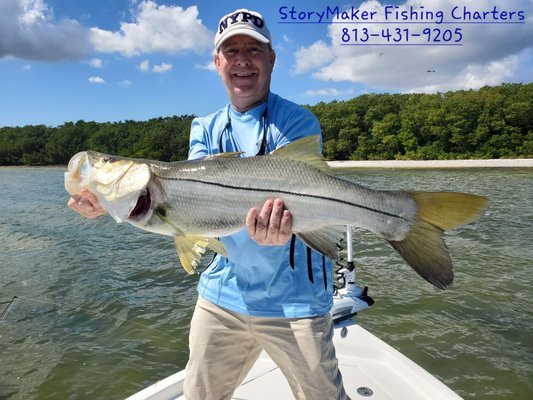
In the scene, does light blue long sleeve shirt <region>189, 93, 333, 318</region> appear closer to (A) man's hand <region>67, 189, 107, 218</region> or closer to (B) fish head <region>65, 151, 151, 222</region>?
(B) fish head <region>65, 151, 151, 222</region>

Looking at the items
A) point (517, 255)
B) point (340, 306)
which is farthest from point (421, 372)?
point (517, 255)

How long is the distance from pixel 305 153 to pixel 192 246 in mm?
871

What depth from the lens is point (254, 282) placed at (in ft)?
9.05

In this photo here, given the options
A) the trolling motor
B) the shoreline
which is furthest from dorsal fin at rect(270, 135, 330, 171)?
the shoreline

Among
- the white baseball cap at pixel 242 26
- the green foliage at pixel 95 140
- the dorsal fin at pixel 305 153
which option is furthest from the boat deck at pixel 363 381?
the green foliage at pixel 95 140

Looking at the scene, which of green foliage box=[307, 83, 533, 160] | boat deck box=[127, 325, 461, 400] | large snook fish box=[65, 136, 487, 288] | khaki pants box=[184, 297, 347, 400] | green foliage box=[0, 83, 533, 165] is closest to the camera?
large snook fish box=[65, 136, 487, 288]

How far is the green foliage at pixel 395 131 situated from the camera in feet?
213

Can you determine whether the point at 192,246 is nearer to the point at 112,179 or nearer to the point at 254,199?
the point at 254,199

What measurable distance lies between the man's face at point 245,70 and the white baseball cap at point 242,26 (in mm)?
57

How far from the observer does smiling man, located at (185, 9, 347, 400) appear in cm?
268

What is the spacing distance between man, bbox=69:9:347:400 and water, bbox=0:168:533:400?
13.4 feet

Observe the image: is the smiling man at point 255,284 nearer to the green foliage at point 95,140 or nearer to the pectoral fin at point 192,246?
the pectoral fin at point 192,246

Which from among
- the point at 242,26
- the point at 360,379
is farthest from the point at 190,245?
the point at 360,379

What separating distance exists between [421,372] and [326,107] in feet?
289
